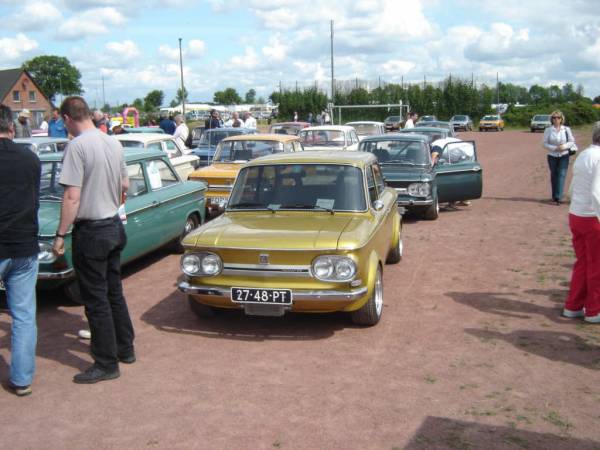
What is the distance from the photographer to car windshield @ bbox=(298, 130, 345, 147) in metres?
17.0

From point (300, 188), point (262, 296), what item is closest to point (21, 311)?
point (262, 296)

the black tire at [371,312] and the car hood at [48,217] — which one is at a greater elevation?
the car hood at [48,217]

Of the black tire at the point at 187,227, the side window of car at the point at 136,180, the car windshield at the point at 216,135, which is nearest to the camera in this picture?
the side window of car at the point at 136,180

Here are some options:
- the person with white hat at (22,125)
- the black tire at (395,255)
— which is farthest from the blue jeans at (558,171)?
the person with white hat at (22,125)

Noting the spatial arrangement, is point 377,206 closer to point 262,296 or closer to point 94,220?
point 262,296

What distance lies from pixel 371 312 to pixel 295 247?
3.49 ft

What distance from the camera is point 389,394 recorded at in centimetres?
480

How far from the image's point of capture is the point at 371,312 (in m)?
6.20

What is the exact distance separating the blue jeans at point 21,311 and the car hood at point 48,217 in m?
1.94

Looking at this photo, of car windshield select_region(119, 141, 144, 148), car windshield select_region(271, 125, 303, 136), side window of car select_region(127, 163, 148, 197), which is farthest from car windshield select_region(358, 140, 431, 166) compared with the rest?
car windshield select_region(271, 125, 303, 136)

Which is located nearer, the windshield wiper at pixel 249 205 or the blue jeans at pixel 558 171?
the windshield wiper at pixel 249 205

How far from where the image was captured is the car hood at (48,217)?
6.63m

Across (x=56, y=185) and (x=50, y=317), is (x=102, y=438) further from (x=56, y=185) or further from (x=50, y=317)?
(x=56, y=185)

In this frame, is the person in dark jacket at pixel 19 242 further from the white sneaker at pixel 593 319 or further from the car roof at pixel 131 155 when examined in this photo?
the white sneaker at pixel 593 319
